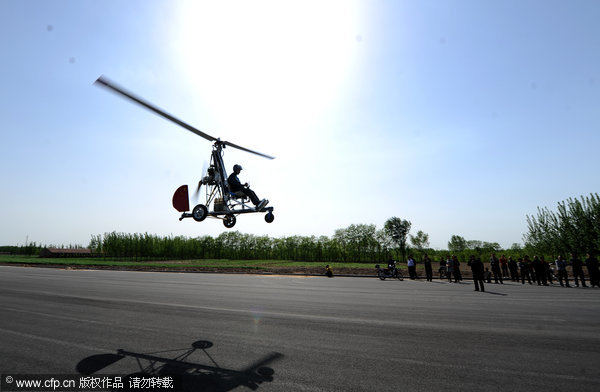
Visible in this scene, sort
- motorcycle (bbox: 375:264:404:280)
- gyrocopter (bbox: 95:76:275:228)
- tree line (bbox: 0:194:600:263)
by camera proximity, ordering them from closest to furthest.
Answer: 1. gyrocopter (bbox: 95:76:275:228)
2. motorcycle (bbox: 375:264:404:280)
3. tree line (bbox: 0:194:600:263)

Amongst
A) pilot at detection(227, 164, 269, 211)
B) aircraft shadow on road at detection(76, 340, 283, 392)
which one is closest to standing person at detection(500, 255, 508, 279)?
pilot at detection(227, 164, 269, 211)

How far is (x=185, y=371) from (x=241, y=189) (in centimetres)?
889

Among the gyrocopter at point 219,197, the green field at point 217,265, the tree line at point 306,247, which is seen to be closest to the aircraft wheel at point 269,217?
the gyrocopter at point 219,197

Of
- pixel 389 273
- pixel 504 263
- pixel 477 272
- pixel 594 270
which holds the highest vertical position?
pixel 504 263

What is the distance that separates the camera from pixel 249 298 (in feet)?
38.1

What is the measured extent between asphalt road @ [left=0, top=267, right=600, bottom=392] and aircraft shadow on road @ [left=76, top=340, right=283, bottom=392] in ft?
0.07

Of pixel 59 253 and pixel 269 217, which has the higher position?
pixel 269 217

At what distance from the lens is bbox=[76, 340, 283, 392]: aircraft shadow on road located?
4.20 m

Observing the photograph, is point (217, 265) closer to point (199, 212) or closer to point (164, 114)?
point (199, 212)

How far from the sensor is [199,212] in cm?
1298

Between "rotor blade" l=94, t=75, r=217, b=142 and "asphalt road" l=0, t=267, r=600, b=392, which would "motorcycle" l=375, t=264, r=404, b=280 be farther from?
"rotor blade" l=94, t=75, r=217, b=142

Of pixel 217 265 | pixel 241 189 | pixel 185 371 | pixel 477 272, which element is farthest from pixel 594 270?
pixel 217 265

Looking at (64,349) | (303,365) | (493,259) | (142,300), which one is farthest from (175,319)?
(493,259)

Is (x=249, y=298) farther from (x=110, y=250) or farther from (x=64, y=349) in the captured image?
(x=110, y=250)
